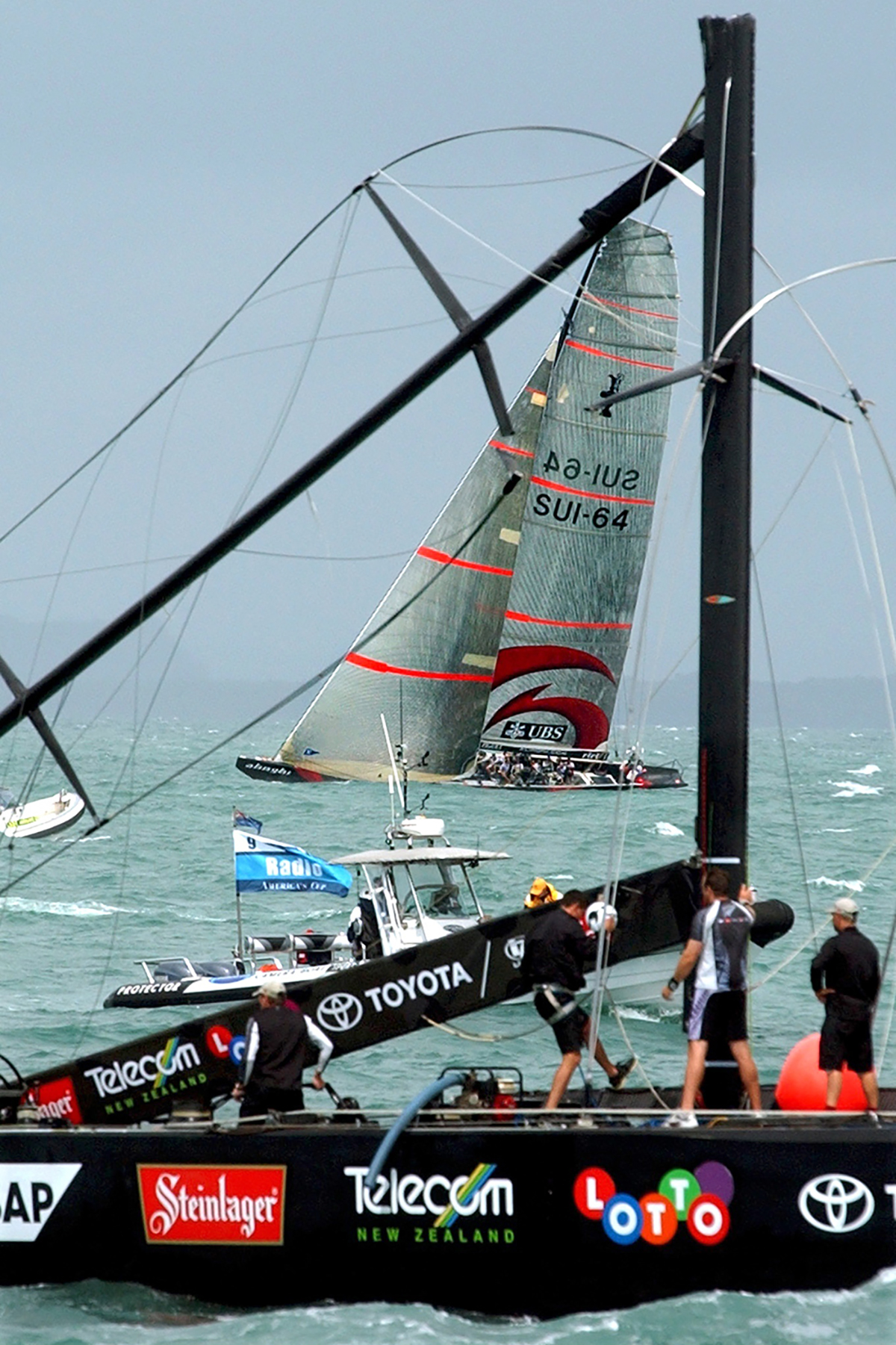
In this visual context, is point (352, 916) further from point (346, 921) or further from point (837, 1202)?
point (837, 1202)

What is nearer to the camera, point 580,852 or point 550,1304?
point 550,1304

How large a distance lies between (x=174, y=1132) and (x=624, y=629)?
1550 inches

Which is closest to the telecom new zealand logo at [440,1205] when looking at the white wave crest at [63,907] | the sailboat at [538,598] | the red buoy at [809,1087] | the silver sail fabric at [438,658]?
the red buoy at [809,1087]

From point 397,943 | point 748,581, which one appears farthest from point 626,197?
point 397,943

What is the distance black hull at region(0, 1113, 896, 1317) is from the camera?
9148 millimetres

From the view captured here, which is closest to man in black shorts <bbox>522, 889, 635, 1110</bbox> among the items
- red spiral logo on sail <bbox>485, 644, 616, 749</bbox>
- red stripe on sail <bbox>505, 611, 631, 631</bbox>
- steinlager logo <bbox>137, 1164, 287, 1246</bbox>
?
steinlager logo <bbox>137, 1164, 287, 1246</bbox>

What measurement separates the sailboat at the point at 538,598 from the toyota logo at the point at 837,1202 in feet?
101

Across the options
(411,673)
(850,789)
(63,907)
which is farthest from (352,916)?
(850,789)

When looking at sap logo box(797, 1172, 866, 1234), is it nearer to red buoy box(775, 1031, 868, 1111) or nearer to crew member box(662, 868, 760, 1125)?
crew member box(662, 868, 760, 1125)

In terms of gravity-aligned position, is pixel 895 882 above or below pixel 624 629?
below

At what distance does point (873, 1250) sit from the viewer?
29.8 feet

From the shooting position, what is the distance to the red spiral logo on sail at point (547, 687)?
158 feet

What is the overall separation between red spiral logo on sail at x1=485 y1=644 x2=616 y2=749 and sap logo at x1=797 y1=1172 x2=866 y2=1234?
38714mm

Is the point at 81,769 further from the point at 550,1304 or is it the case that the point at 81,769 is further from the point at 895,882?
the point at 550,1304
